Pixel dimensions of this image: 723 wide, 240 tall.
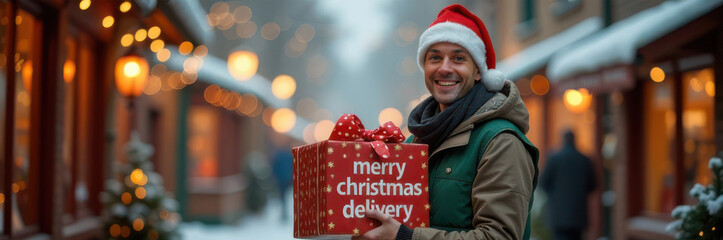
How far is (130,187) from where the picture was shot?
31.8ft

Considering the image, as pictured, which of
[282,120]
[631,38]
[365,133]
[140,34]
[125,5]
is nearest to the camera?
[365,133]

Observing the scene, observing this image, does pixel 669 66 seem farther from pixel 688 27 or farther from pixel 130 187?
pixel 130 187

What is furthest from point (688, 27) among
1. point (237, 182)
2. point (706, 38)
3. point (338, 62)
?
point (338, 62)

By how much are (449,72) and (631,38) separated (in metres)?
5.15

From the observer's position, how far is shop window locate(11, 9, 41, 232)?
6523 millimetres

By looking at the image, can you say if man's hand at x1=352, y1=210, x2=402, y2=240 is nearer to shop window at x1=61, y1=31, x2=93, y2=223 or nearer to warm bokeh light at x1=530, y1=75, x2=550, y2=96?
shop window at x1=61, y1=31, x2=93, y2=223

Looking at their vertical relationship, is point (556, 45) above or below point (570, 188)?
above

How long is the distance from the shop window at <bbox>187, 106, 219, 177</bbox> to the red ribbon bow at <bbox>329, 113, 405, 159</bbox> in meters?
15.9

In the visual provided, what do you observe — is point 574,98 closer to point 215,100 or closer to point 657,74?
point 657,74

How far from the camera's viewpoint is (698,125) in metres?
8.58

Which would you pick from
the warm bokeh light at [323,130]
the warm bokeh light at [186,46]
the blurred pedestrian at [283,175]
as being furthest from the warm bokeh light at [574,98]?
the warm bokeh light at [323,130]

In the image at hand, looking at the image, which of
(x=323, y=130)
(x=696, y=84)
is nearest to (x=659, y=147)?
(x=696, y=84)

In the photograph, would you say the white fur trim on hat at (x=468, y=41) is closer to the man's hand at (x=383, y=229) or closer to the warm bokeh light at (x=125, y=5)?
the man's hand at (x=383, y=229)

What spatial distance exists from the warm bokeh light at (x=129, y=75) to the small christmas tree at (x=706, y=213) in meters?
6.45
